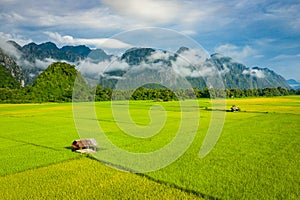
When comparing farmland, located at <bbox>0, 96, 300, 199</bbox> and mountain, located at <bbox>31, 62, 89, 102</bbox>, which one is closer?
farmland, located at <bbox>0, 96, 300, 199</bbox>

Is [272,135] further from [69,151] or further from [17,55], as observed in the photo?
[17,55]

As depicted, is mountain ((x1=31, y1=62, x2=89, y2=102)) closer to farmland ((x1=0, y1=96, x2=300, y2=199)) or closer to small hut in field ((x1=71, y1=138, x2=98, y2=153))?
small hut in field ((x1=71, y1=138, x2=98, y2=153))

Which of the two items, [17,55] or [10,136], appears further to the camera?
[17,55]

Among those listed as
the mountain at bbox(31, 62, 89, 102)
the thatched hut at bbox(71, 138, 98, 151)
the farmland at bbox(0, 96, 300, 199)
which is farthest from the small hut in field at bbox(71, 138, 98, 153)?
the mountain at bbox(31, 62, 89, 102)

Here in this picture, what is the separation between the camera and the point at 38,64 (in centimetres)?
16312

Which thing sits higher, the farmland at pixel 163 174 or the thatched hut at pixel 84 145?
the thatched hut at pixel 84 145

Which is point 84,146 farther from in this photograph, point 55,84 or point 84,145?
point 55,84

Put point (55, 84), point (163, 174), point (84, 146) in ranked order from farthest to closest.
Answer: point (55, 84), point (84, 146), point (163, 174)

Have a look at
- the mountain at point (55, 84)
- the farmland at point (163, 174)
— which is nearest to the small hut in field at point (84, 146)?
the farmland at point (163, 174)

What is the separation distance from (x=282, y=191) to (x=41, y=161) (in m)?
8.37

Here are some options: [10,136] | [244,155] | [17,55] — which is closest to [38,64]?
[17,55]

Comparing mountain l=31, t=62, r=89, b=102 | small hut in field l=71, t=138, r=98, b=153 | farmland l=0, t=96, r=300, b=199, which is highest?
mountain l=31, t=62, r=89, b=102

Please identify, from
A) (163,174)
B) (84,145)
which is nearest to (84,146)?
(84,145)

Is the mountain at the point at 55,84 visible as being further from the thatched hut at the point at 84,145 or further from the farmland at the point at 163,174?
the farmland at the point at 163,174
